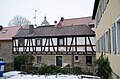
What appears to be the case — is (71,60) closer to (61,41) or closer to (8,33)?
(61,41)

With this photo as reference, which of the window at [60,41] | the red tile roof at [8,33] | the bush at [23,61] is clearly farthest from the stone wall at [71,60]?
the red tile roof at [8,33]

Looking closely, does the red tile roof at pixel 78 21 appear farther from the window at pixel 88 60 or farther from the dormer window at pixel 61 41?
the window at pixel 88 60

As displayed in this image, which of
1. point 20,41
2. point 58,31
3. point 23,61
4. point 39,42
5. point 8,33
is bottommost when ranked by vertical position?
point 23,61

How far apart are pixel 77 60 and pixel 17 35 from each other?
10.8m

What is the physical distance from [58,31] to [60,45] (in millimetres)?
2400

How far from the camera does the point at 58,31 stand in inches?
1131

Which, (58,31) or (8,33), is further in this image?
(8,33)

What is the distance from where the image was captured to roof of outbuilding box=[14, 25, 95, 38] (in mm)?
26703

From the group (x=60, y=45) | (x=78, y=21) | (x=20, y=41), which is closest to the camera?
(x=60, y=45)

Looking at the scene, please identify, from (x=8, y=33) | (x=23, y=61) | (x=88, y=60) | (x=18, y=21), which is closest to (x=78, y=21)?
(x=8, y=33)

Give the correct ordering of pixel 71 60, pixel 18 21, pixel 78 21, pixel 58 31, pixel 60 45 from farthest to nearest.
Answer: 1. pixel 18 21
2. pixel 78 21
3. pixel 58 31
4. pixel 60 45
5. pixel 71 60

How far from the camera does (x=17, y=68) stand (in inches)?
997

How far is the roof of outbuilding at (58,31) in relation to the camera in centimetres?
2670

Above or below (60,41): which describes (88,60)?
below
